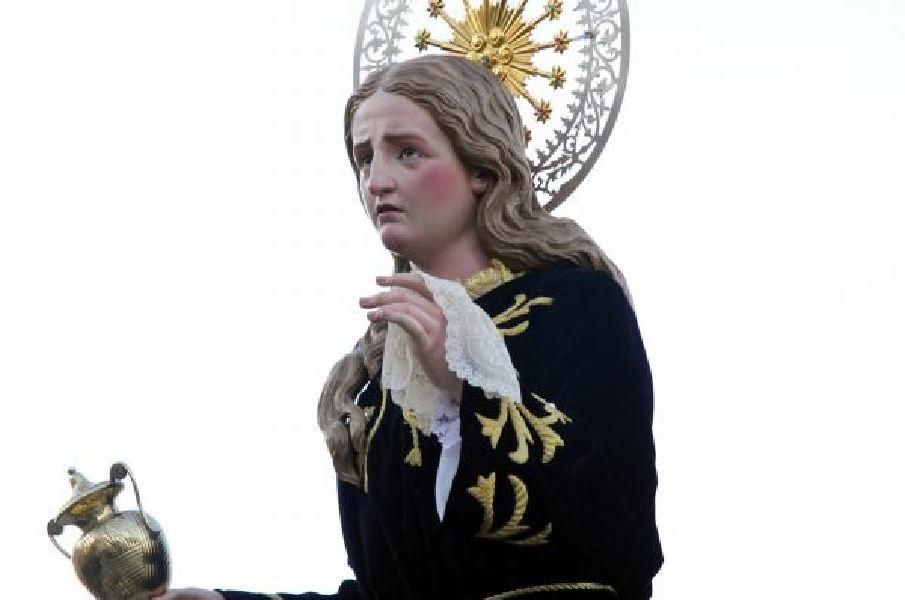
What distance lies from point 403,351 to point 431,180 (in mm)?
674

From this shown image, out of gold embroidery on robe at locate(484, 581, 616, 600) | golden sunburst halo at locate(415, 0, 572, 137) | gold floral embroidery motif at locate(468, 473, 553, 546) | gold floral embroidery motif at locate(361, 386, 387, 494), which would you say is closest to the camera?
gold floral embroidery motif at locate(468, 473, 553, 546)

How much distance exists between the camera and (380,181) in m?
6.11

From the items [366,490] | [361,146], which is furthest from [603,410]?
[361,146]

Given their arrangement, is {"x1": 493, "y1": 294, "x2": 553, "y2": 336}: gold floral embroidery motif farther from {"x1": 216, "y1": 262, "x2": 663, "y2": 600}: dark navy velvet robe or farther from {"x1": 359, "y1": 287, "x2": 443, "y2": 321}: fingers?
{"x1": 359, "y1": 287, "x2": 443, "y2": 321}: fingers

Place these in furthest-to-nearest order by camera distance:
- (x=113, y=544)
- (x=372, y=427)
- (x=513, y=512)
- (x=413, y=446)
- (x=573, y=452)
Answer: (x=372, y=427) → (x=113, y=544) → (x=413, y=446) → (x=573, y=452) → (x=513, y=512)

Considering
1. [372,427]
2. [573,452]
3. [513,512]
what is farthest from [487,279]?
[513,512]

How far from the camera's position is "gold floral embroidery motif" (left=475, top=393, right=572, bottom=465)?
212 inches

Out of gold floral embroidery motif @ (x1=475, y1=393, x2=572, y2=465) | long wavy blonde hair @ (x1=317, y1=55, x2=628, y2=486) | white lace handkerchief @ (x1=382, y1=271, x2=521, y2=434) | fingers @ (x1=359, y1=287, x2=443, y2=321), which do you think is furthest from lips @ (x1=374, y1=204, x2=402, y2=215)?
gold floral embroidery motif @ (x1=475, y1=393, x2=572, y2=465)

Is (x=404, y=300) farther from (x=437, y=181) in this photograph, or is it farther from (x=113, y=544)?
(x=113, y=544)

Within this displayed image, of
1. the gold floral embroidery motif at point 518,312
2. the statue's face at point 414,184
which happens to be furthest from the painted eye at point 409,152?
the gold floral embroidery motif at point 518,312

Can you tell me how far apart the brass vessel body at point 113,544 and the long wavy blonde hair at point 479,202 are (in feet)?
1.97

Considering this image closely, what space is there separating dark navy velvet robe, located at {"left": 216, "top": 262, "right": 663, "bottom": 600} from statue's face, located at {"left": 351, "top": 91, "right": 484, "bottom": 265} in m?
0.25

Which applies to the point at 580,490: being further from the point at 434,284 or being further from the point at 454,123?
the point at 454,123

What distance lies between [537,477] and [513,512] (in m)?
0.11
